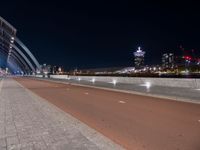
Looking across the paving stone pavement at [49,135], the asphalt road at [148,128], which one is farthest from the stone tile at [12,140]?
the asphalt road at [148,128]

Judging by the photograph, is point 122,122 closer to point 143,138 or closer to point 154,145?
point 143,138

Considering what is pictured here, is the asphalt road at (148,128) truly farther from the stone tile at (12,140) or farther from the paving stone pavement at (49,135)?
the stone tile at (12,140)

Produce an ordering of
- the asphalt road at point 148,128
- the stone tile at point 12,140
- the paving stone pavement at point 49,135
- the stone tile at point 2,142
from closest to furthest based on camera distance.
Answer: the paving stone pavement at point 49,135 → the stone tile at point 2,142 → the stone tile at point 12,140 → the asphalt road at point 148,128

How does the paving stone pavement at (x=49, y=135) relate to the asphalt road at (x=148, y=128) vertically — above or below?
above

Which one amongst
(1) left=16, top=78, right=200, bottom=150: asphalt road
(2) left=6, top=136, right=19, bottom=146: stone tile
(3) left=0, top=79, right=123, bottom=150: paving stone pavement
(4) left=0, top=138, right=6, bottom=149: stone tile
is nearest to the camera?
(3) left=0, top=79, right=123, bottom=150: paving stone pavement

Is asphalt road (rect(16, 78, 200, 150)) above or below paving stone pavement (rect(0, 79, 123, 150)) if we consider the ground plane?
below

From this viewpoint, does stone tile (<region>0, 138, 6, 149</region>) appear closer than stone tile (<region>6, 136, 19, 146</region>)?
Yes

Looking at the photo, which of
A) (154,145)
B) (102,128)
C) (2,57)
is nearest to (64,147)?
(154,145)

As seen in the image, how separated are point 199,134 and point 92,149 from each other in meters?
3.29

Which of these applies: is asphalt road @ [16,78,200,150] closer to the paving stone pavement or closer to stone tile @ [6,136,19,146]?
the paving stone pavement

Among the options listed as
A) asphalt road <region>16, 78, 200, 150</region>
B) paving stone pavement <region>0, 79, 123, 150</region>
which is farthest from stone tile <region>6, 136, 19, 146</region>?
asphalt road <region>16, 78, 200, 150</region>

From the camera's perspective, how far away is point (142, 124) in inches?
415

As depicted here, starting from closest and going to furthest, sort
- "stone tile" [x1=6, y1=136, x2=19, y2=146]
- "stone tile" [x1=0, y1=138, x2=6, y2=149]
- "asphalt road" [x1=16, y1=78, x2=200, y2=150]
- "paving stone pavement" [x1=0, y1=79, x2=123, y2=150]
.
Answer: "paving stone pavement" [x1=0, y1=79, x2=123, y2=150]
"stone tile" [x1=0, y1=138, x2=6, y2=149]
"stone tile" [x1=6, y1=136, x2=19, y2=146]
"asphalt road" [x1=16, y1=78, x2=200, y2=150]

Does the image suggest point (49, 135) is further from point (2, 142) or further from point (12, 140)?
point (2, 142)
